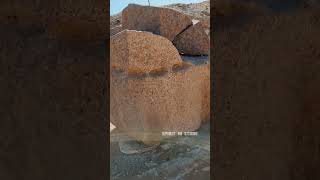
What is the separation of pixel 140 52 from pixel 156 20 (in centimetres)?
89

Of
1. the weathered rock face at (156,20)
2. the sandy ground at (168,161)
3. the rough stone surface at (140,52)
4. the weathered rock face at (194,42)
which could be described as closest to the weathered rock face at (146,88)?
the rough stone surface at (140,52)

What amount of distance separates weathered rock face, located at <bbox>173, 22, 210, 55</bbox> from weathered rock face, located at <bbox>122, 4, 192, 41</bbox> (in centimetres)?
16

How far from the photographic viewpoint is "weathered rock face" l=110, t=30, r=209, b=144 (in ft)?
16.5

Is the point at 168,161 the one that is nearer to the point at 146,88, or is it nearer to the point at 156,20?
the point at 146,88

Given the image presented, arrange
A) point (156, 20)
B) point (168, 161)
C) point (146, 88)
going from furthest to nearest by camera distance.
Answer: point (156, 20) < point (146, 88) < point (168, 161)

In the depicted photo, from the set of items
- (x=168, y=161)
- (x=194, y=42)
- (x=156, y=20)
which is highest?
(x=156, y=20)

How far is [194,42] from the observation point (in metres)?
6.01

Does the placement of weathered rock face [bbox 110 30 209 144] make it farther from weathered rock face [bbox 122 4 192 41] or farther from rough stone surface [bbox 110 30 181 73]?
weathered rock face [bbox 122 4 192 41]
